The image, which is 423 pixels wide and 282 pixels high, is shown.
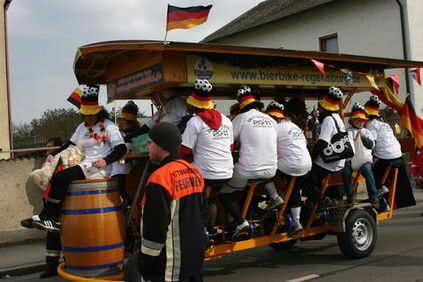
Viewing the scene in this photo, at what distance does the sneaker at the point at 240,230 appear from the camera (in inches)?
224

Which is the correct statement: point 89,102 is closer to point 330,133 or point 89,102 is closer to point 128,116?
point 128,116

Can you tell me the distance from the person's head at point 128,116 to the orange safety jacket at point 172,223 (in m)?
3.72

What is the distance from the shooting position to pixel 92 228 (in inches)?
193

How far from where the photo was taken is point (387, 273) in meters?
5.95

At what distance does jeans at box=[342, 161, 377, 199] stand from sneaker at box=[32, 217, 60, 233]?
3.98 metres

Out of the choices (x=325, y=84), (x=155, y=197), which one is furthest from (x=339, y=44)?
(x=155, y=197)

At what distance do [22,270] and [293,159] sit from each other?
14.6ft

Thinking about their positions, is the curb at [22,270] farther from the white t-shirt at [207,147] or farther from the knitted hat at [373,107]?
the knitted hat at [373,107]

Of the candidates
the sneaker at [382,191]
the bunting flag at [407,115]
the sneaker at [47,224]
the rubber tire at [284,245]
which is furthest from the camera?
the bunting flag at [407,115]

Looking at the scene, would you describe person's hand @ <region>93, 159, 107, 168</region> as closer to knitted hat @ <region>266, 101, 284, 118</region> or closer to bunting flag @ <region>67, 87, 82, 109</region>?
bunting flag @ <region>67, 87, 82, 109</region>

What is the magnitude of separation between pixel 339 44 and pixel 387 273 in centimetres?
1635

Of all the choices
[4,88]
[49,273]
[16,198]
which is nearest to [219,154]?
[49,273]

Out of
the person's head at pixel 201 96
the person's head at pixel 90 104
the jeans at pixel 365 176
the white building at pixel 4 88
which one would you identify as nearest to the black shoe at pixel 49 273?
the person's head at pixel 90 104

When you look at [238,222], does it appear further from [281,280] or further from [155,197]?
[155,197]
